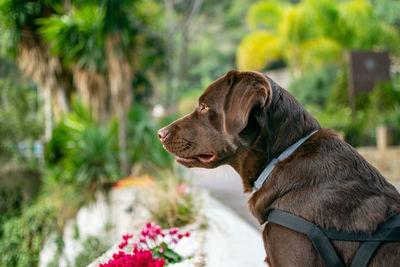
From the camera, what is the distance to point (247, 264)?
2854mm

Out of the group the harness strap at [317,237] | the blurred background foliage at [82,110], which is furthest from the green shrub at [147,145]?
the harness strap at [317,237]

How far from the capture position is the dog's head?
5.35 feet

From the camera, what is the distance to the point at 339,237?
4.69 ft

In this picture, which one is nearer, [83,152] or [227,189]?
[83,152]

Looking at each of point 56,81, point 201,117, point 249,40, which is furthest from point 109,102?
point 249,40

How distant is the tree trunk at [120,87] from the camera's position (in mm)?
7629

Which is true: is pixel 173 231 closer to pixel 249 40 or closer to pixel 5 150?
pixel 5 150

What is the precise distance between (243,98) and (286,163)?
346 millimetres

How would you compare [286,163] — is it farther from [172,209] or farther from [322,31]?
[322,31]

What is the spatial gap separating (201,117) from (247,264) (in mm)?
1505

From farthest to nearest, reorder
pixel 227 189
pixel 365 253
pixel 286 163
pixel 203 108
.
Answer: pixel 227 189, pixel 203 108, pixel 286 163, pixel 365 253

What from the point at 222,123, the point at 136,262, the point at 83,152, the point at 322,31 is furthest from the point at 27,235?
the point at 322,31

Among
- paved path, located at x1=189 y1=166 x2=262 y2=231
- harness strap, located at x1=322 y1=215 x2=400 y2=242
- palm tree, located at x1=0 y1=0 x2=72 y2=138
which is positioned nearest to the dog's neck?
harness strap, located at x1=322 y1=215 x2=400 y2=242

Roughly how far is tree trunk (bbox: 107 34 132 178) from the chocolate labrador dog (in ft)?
19.2
